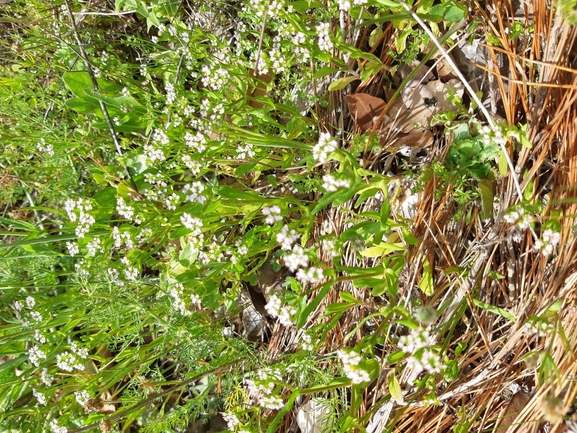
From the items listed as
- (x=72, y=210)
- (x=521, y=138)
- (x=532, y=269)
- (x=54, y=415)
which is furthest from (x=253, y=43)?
(x=54, y=415)

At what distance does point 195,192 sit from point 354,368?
3.01 feet

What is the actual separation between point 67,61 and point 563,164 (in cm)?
246

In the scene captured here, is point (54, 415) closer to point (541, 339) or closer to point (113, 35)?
point (113, 35)

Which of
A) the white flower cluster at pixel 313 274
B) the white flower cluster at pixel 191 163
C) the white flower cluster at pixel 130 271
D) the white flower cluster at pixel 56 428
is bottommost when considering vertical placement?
the white flower cluster at pixel 56 428

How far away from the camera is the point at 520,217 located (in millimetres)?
1651

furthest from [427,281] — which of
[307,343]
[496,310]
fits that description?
[307,343]

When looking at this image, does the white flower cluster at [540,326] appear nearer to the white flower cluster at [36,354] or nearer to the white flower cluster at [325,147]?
the white flower cluster at [325,147]

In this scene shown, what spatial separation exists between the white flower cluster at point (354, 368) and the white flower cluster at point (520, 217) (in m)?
0.70

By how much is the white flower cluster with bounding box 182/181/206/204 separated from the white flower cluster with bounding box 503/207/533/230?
45.4 inches

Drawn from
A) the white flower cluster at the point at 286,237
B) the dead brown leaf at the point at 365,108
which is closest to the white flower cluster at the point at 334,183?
the white flower cluster at the point at 286,237

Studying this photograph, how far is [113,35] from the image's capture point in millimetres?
2939

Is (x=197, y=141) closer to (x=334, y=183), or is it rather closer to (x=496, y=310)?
(x=334, y=183)

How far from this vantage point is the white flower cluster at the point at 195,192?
195 cm

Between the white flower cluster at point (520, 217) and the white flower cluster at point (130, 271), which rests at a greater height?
the white flower cluster at point (520, 217)
